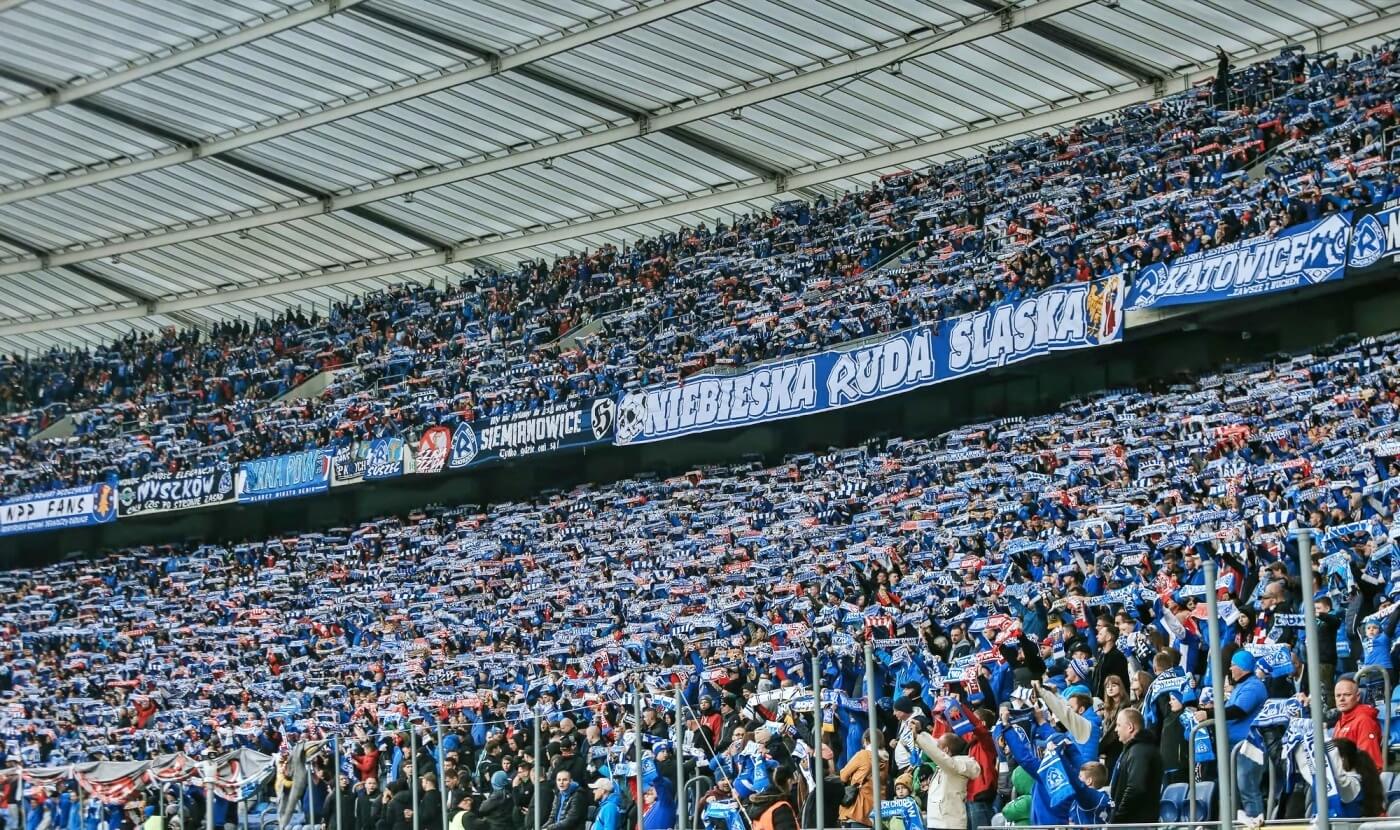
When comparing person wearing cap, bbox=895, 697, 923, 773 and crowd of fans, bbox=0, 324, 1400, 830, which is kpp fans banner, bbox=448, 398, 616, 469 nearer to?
crowd of fans, bbox=0, 324, 1400, 830

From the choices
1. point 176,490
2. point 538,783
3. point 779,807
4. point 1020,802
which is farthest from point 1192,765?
point 176,490

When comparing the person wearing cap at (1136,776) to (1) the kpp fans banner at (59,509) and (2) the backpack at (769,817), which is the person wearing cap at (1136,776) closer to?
(2) the backpack at (769,817)

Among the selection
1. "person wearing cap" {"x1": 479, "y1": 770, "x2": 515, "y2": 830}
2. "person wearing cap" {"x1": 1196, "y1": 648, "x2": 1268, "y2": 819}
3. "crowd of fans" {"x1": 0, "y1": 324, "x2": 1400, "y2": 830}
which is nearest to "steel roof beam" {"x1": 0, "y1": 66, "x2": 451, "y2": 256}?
"crowd of fans" {"x1": 0, "y1": 324, "x2": 1400, "y2": 830}

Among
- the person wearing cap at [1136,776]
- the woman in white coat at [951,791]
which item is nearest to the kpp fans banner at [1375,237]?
the woman in white coat at [951,791]

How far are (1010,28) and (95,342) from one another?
32.7 metres

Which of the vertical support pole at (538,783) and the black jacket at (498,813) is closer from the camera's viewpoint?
the vertical support pole at (538,783)

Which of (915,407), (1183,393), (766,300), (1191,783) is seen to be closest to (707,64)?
(766,300)

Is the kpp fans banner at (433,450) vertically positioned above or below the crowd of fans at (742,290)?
below

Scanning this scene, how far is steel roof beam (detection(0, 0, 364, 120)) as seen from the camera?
3303 centimetres

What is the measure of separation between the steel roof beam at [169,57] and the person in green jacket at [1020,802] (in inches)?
913

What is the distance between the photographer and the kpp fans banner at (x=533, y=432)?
33500 mm

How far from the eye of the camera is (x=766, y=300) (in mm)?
33250

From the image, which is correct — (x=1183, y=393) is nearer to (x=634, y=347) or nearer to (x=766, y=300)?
(x=766, y=300)

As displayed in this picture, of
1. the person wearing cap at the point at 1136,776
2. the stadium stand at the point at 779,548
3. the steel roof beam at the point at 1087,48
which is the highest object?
the steel roof beam at the point at 1087,48
